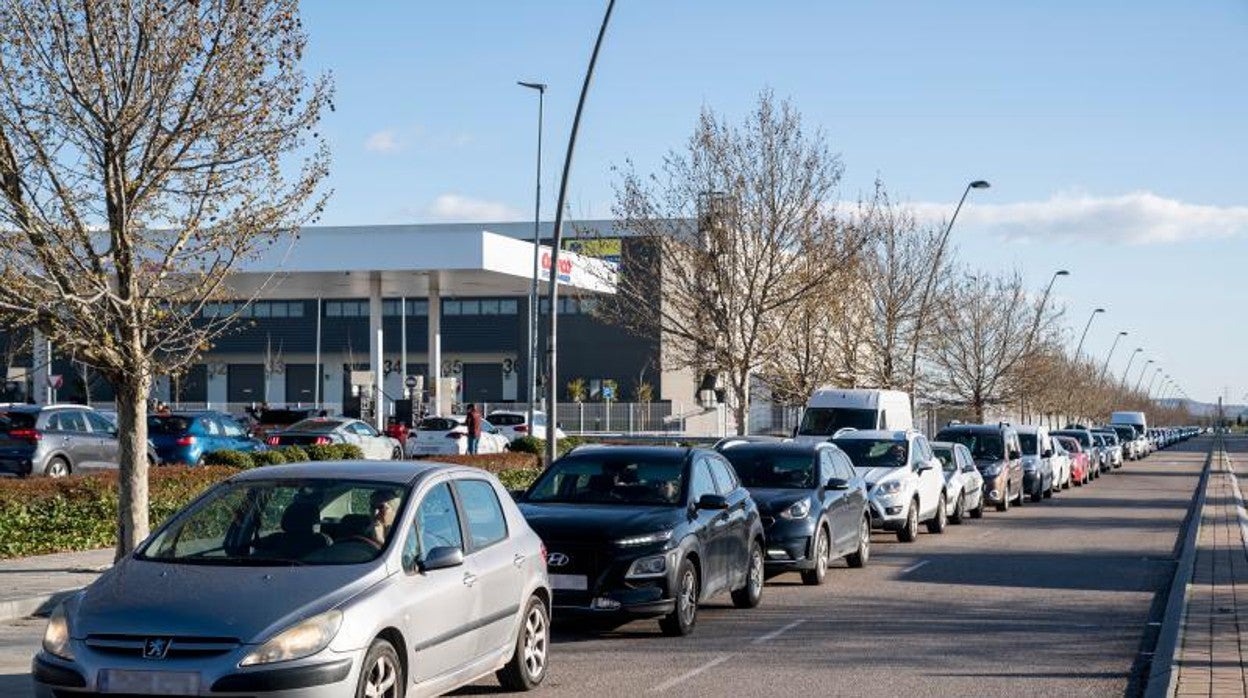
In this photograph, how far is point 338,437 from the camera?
3778cm

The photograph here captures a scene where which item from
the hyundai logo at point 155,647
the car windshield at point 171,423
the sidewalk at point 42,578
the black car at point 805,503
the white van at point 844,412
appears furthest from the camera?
the car windshield at point 171,423

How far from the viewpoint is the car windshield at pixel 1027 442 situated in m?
39.7

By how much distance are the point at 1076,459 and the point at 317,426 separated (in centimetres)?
2356

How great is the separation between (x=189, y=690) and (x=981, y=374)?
→ 2241 inches

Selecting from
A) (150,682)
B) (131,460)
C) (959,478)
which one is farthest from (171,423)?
(150,682)

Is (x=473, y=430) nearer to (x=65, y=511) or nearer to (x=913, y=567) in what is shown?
(x=65, y=511)

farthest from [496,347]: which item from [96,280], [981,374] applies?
[96,280]

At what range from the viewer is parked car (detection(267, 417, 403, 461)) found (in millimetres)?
37722

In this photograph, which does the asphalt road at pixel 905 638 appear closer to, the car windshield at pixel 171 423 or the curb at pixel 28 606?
the curb at pixel 28 606

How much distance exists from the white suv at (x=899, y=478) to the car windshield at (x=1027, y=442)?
13.4 meters

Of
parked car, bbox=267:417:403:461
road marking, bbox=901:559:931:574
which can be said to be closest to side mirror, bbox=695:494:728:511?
road marking, bbox=901:559:931:574

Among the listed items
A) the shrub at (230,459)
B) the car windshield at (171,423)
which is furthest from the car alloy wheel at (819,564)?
the car windshield at (171,423)

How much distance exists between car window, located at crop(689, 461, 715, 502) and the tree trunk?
19.8 feet

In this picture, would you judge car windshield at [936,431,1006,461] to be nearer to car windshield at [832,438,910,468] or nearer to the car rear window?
car windshield at [832,438,910,468]
